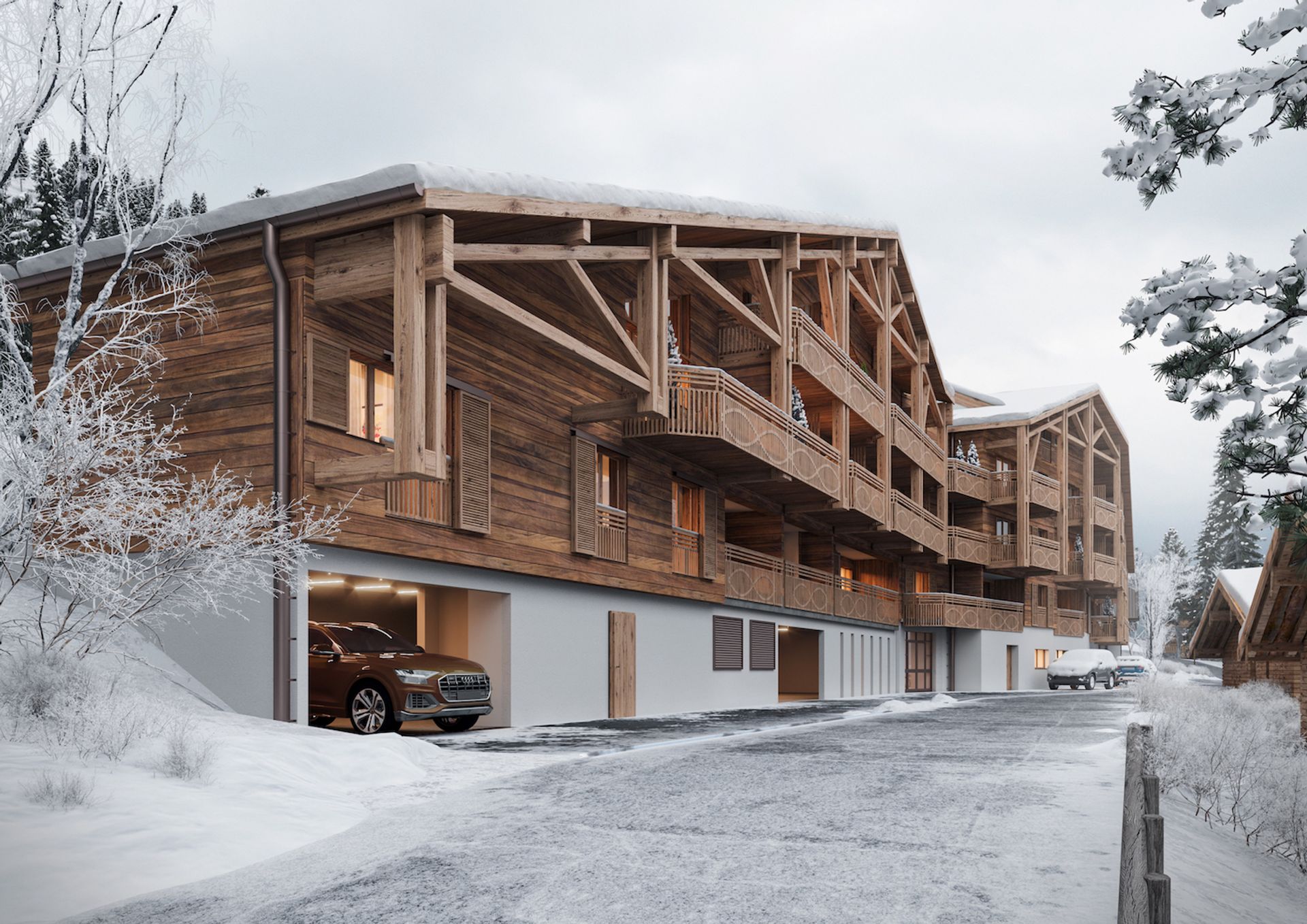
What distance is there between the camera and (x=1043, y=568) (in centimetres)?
4597

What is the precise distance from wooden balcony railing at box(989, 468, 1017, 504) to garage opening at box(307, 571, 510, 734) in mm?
29357

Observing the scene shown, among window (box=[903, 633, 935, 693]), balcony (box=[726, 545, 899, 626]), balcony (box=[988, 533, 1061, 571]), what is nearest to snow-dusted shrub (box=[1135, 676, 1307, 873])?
balcony (box=[726, 545, 899, 626])

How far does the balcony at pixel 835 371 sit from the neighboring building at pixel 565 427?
0.40ft

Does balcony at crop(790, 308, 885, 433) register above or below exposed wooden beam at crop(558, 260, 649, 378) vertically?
above

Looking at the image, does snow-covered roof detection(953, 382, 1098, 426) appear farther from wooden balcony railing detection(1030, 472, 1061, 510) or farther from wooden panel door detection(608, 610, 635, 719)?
wooden panel door detection(608, 610, 635, 719)

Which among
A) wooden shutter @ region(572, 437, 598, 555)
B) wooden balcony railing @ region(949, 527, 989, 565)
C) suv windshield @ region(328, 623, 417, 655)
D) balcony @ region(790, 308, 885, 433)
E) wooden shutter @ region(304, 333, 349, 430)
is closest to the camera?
wooden shutter @ region(304, 333, 349, 430)

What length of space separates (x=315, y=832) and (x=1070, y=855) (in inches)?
189

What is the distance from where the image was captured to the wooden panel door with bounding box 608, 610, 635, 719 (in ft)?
69.1

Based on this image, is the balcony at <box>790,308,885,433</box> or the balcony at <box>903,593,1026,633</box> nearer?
the balcony at <box>790,308,885,433</box>

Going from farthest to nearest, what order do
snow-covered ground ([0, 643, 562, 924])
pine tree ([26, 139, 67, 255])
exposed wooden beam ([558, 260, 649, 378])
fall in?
pine tree ([26, 139, 67, 255])
exposed wooden beam ([558, 260, 649, 378])
snow-covered ground ([0, 643, 562, 924])

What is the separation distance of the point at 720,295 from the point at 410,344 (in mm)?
9426

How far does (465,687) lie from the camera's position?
16.2 metres

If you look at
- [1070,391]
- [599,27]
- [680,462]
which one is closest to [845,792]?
[680,462]

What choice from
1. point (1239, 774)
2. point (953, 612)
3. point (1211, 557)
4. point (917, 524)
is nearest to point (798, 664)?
point (917, 524)
